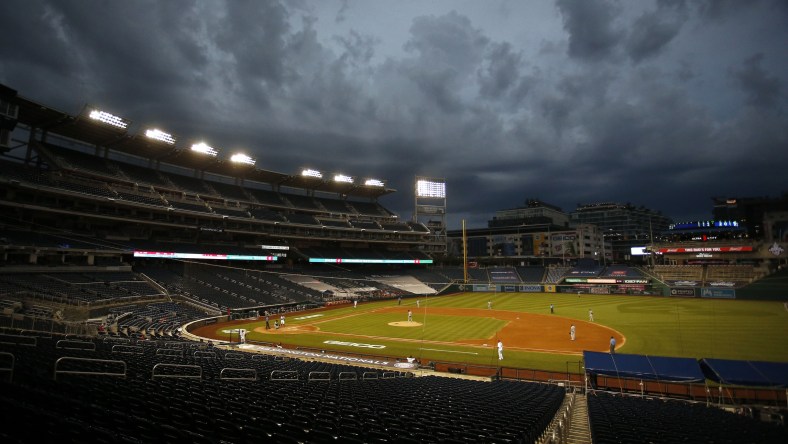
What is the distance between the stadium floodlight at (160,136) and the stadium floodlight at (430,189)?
2115 inches

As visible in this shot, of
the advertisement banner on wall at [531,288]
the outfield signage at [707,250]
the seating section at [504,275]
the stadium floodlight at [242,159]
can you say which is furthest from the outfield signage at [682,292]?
the stadium floodlight at [242,159]

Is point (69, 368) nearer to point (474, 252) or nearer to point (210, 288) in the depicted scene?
point (210, 288)

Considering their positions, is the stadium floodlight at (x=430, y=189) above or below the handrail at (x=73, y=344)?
above

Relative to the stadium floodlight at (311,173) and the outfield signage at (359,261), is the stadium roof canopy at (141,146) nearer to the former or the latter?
the stadium floodlight at (311,173)

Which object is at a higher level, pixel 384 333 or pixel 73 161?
pixel 73 161

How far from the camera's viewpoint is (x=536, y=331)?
37250 mm

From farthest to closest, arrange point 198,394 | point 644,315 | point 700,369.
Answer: point 644,315 → point 700,369 → point 198,394

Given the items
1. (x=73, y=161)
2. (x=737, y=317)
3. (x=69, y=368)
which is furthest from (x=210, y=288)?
(x=737, y=317)

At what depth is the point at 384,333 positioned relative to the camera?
37.3 meters

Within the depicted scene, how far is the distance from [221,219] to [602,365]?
59.0m

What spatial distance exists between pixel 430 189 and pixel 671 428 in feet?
289

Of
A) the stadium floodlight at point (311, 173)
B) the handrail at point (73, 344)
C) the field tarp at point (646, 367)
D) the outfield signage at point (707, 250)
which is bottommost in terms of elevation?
the field tarp at point (646, 367)

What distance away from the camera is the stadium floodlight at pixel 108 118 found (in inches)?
1918

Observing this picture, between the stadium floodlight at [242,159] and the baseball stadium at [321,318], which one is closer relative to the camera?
the baseball stadium at [321,318]
